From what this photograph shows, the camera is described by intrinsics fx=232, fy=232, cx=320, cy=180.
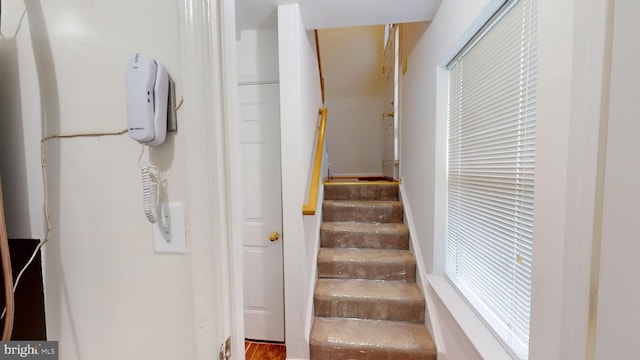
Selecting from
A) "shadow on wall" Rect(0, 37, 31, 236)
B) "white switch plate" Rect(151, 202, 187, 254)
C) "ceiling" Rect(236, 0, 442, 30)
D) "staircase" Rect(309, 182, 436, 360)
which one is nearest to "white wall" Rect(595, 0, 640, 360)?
"white switch plate" Rect(151, 202, 187, 254)

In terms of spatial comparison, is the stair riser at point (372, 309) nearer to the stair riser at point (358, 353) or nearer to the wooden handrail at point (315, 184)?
the stair riser at point (358, 353)

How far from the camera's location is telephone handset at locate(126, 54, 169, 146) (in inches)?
17.7

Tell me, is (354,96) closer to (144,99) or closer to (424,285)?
(424,285)

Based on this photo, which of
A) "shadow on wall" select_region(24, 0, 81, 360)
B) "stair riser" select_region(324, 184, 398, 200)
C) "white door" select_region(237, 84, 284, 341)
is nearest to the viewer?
"shadow on wall" select_region(24, 0, 81, 360)

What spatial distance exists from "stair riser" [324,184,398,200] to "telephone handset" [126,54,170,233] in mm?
2316

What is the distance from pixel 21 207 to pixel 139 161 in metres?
0.37

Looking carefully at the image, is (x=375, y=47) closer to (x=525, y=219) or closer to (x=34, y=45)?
(x=525, y=219)

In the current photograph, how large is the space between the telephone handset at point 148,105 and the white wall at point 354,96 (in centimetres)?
393

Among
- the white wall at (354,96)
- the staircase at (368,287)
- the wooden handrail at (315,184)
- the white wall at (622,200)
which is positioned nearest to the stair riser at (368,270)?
the staircase at (368,287)

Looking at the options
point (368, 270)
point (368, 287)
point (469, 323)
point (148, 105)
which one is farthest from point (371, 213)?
point (148, 105)

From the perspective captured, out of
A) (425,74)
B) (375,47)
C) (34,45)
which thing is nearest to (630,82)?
(34,45)

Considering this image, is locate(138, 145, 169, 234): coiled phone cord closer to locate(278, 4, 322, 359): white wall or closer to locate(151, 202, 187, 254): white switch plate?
locate(151, 202, 187, 254): white switch plate

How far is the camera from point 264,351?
6.00 feet

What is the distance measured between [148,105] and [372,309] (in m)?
1.92
